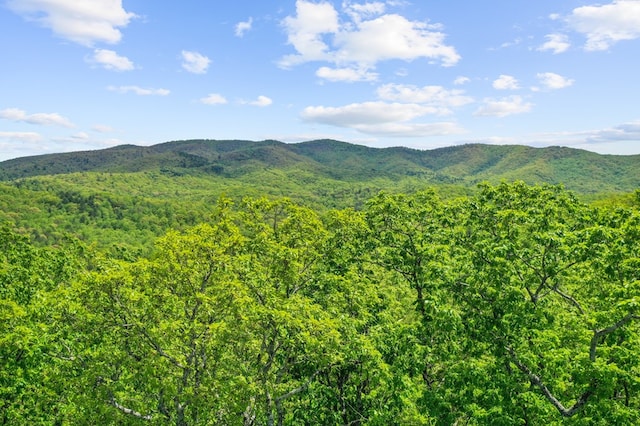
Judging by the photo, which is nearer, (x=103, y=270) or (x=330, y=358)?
(x=330, y=358)

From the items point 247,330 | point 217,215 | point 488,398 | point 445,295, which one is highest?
point 217,215

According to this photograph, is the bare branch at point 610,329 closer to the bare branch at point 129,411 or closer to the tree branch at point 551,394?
the tree branch at point 551,394

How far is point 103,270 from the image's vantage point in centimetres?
2353

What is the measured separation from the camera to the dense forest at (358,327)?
18953 mm

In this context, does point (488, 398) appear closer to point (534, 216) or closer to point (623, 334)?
point (623, 334)

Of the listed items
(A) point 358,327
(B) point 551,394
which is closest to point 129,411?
(A) point 358,327

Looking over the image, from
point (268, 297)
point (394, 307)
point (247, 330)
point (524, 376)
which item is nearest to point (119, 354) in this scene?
point (247, 330)

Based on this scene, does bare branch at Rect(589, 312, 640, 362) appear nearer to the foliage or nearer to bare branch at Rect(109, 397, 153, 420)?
the foliage

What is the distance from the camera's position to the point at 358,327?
24.5m

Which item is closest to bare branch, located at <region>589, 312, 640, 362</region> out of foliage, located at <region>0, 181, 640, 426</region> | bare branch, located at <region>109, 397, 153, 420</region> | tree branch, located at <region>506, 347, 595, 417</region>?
foliage, located at <region>0, 181, 640, 426</region>

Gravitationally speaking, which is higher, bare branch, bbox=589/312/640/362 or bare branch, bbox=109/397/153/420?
bare branch, bbox=589/312/640/362

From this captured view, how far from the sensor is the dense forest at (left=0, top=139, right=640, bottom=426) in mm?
18953

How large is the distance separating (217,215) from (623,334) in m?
24.2

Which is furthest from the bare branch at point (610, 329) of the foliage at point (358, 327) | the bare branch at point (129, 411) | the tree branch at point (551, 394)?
the bare branch at point (129, 411)
